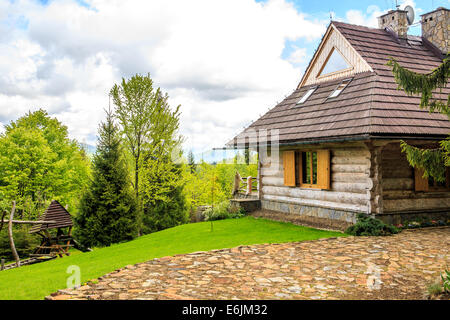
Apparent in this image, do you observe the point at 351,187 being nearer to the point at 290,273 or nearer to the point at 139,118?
the point at 290,273

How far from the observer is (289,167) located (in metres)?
14.0

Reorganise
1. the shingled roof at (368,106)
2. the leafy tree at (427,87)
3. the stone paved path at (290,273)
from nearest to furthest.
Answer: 1. the stone paved path at (290,273)
2. the leafy tree at (427,87)
3. the shingled roof at (368,106)

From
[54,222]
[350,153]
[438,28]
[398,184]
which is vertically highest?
[438,28]

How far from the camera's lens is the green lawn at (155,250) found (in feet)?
23.1

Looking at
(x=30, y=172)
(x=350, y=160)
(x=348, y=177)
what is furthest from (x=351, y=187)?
(x=30, y=172)

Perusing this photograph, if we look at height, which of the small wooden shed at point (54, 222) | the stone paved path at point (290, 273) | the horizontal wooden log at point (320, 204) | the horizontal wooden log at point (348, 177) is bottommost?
the small wooden shed at point (54, 222)

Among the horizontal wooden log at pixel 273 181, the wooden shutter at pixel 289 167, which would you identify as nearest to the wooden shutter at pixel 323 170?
the wooden shutter at pixel 289 167

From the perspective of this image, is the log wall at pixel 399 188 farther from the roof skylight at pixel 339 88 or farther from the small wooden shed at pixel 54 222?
the small wooden shed at pixel 54 222

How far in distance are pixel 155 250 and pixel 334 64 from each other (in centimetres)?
1045

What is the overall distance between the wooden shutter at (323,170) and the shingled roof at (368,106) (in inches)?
29.8

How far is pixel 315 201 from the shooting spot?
13086 mm

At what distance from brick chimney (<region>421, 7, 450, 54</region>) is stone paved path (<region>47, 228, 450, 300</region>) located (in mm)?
9686

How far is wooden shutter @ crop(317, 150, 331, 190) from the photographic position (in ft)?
40.3
